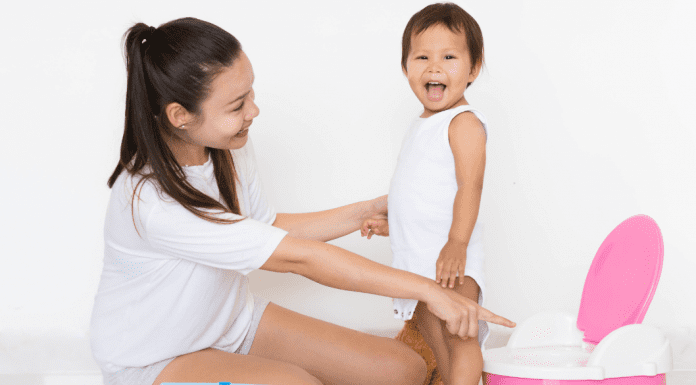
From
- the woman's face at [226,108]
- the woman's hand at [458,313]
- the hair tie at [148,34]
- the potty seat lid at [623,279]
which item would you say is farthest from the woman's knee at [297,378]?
the hair tie at [148,34]

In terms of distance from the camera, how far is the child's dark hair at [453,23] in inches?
51.8

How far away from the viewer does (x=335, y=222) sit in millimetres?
1518

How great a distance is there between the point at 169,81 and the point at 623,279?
0.93 meters

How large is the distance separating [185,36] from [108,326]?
0.58 m

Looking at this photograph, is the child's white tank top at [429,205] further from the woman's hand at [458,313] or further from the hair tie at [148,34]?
the hair tie at [148,34]

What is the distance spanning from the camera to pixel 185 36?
113cm

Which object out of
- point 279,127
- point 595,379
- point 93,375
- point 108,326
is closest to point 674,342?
point 595,379

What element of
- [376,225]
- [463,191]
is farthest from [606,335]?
[376,225]

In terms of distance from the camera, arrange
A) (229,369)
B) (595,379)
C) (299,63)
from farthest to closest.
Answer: (299,63)
(229,369)
(595,379)

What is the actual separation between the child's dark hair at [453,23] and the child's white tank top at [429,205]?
0.48 ft

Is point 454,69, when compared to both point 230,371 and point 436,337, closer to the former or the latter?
point 436,337

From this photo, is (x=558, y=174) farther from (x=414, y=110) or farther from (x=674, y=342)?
(x=674, y=342)

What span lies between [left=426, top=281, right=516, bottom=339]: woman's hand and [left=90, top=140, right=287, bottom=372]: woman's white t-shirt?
30 centimetres

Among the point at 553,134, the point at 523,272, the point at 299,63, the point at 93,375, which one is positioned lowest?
the point at 93,375
